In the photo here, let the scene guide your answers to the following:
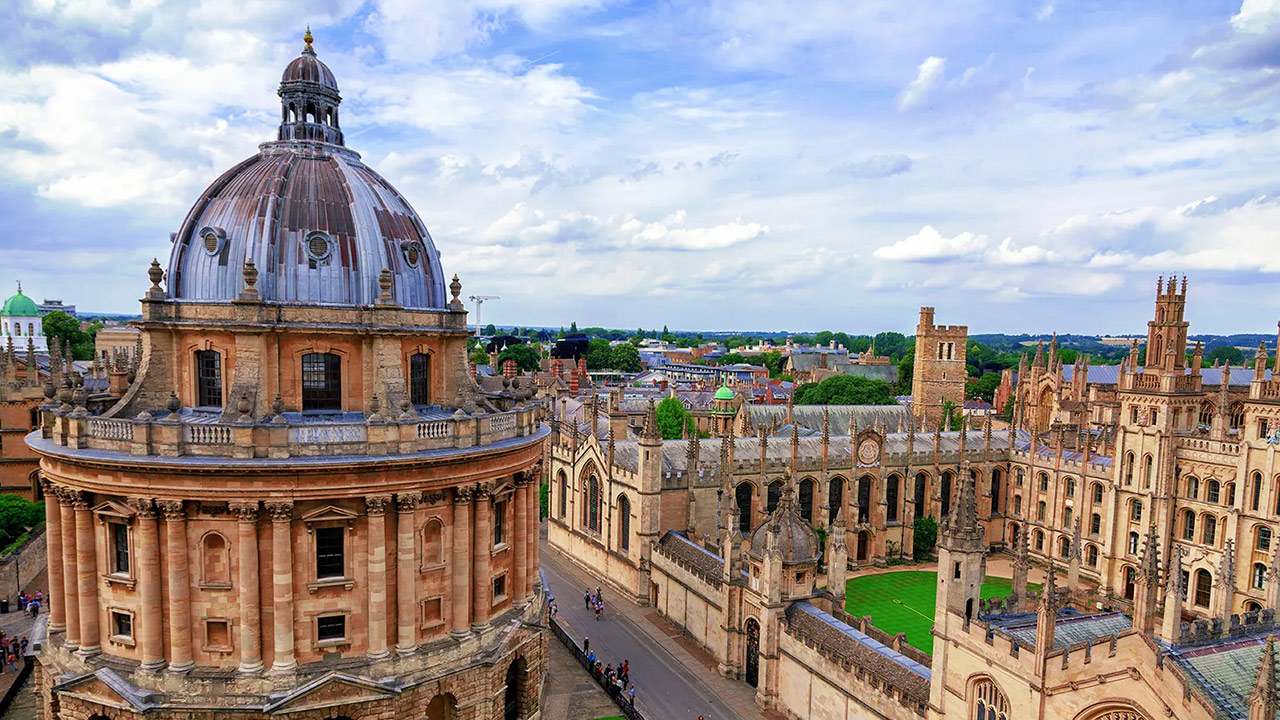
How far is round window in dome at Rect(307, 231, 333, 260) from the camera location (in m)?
27.9

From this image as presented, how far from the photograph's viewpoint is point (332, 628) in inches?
1038

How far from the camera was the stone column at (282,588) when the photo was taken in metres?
24.9

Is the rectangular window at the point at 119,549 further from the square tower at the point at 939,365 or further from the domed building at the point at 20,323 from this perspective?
the domed building at the point at 20,323

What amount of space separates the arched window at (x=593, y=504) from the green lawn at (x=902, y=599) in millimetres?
18812

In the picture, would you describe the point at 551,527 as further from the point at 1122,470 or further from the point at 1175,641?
the point at 1175,641

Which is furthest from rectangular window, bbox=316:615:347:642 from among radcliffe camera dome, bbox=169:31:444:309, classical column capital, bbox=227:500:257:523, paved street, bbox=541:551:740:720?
paved street, bbox=541:551:740:720

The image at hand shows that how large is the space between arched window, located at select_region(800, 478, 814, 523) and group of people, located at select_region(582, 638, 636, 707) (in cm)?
2349

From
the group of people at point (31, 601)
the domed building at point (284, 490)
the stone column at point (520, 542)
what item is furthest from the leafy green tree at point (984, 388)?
the group of people at point (31, 601)

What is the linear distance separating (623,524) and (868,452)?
71.7 feet

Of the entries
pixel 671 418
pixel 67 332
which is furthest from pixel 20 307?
pixel 671 418

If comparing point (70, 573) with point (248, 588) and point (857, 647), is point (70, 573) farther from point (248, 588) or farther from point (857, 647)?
point (857, 647)

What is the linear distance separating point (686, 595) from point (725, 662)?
613 centimetres

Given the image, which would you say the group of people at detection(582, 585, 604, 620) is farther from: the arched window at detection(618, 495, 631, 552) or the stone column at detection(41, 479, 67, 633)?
Answer: the stone column at detection(41, 479, 67, 633)

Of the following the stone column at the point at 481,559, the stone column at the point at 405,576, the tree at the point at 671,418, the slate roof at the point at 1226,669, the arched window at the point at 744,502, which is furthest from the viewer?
the tree at the point at 671,418
